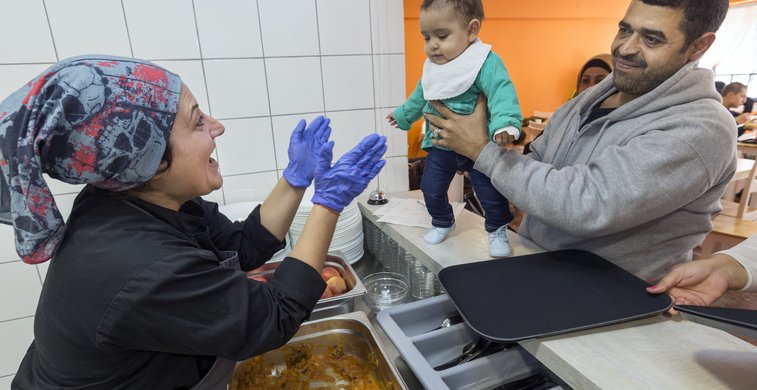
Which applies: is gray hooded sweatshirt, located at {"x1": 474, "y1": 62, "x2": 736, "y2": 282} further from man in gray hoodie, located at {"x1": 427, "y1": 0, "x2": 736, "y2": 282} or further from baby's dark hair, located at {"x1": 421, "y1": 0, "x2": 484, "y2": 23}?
baby's dark hair, located at {"x1": 421, "y1": 0, "x2": 484, "y2": 23}

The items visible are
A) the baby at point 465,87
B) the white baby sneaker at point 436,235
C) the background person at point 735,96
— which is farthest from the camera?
the background person at point 735,96

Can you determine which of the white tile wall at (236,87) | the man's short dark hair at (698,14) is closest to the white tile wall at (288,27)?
the white tile wall at (236,87)

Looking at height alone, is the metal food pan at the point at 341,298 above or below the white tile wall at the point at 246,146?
below

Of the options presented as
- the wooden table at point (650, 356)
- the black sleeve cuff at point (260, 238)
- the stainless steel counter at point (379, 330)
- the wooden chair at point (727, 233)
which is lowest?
the wooden chair at point (727, 233)

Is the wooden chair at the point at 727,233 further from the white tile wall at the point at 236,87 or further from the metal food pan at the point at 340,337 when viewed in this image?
the white tile wall at the point at 236,87

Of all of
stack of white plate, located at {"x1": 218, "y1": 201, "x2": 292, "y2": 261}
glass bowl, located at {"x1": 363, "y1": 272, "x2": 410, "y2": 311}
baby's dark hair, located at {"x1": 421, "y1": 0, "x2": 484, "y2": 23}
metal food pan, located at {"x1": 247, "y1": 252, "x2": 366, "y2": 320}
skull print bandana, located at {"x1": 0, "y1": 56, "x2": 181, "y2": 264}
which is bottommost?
glass bowl, located at {"x1": 363, "y1": 272, "x2": 410, "y2": 311}

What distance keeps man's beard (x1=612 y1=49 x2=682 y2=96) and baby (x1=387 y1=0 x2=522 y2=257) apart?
25cm

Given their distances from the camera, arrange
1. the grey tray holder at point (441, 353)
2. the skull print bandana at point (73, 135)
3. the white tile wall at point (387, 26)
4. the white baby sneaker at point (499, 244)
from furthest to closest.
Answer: the white tile wall at point (387, 26) → the white baby sneaker at point (499, 244) → the grey tray holder at point (441, 353) → the skull print bandana at point (73, 135)

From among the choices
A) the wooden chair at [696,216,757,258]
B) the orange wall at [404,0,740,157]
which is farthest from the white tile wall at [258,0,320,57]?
the wooden chair at [696,216,757,258]

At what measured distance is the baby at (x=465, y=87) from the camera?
989mm

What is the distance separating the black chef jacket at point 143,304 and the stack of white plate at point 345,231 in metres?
0.69

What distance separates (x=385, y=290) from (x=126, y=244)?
0.92m

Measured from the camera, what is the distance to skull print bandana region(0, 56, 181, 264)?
559mm

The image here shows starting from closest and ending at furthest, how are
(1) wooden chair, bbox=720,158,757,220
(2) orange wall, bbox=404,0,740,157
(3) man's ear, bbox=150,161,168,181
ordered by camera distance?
(3) man's ear, bbox=150,161,168,181
(1) wooden chair, bbox=720,158,757,220
(2) orange wall, bbox=404,0,740,157
